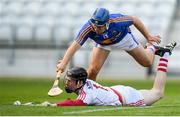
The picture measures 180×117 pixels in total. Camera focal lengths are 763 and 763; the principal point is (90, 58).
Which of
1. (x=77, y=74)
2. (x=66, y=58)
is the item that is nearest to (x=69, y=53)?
(x=66, y=58)

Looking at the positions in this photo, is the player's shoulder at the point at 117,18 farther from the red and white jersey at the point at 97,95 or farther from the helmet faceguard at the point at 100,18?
the red and white jersey at the point at 97,95

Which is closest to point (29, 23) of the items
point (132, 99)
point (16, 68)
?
point (16, 68)

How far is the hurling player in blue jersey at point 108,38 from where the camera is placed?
1228cm

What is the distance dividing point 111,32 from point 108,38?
0.78 ft

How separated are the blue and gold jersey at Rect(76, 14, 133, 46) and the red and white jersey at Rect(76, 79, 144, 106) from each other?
3.41ft

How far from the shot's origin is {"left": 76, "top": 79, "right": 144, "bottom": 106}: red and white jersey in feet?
37.8

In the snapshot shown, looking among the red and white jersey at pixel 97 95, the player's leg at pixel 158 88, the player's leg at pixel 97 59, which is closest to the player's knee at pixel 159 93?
the player's leg at pixel 158 88

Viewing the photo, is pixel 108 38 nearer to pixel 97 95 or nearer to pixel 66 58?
pixel 66 58

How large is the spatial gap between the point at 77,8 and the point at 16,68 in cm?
455

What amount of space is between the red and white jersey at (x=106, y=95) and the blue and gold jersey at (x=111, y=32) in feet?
3.41

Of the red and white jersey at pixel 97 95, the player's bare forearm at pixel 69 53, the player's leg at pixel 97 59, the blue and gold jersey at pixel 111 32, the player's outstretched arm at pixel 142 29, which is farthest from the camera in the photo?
the player's leg at pixel 97 59

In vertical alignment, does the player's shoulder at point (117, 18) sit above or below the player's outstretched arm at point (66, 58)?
above

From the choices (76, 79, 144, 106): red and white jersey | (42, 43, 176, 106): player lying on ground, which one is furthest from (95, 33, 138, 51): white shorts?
(76, 79, 144, 106): red and white jersey

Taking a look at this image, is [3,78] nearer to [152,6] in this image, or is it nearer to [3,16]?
[3,16]
